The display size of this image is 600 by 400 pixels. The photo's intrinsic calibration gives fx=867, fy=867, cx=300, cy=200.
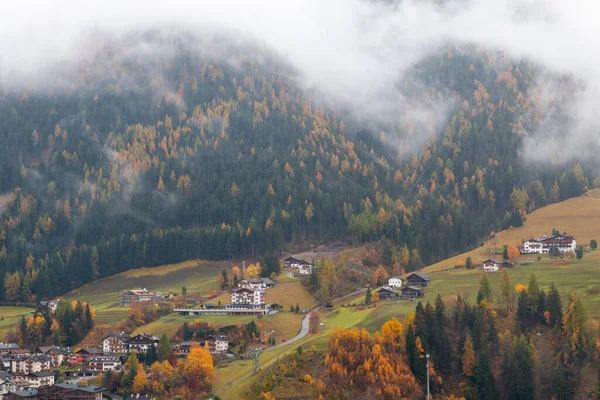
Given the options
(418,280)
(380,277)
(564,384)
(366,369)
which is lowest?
(564,384)

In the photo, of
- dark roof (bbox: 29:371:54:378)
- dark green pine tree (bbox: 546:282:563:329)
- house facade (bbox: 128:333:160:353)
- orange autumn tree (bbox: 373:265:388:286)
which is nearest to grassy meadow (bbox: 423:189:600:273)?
orange autumn tree (bbox: 373:265:388:286)

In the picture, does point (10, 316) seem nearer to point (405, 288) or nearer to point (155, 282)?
point (155, 282)

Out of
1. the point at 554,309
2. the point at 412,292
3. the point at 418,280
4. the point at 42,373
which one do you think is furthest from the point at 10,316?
the point at 554,309

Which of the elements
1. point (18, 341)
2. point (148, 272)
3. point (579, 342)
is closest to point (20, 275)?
point (148, 272)

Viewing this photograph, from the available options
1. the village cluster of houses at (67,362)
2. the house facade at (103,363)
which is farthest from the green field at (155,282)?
the house facade at (103,363)

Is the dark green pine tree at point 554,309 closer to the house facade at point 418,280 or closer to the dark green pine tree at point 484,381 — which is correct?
the dark green pine tree at point 484,381

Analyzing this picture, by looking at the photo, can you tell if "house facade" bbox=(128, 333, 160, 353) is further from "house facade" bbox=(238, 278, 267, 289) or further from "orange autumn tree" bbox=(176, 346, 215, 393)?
"house facade" bbox=(238, 278, 267, 289)
